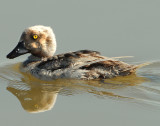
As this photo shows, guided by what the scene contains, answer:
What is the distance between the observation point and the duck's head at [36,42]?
11.0m

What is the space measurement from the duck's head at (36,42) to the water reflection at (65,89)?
0.88m

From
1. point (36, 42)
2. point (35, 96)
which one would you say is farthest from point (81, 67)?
point (36, 42)

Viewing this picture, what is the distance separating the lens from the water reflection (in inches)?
350

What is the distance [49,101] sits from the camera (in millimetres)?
8883

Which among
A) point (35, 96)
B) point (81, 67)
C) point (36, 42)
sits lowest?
point (35, 96)

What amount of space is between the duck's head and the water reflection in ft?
2.90

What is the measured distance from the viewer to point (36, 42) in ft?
36.3

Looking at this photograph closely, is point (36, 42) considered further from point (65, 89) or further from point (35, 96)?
point (35, 96)

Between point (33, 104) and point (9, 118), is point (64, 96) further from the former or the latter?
point (9, 118)

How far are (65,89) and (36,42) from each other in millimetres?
2117

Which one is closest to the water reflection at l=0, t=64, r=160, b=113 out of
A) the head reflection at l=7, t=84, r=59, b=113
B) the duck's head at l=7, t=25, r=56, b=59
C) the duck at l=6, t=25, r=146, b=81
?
the head reflection at l=7, t=84, r=59, b=113

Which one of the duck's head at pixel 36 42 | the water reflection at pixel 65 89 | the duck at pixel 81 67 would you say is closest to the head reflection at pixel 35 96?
the water reflection at pixel 65 89

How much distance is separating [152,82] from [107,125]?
3.02m

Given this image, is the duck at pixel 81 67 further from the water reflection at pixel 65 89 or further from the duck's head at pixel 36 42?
the duck's head at pixel 36 42
